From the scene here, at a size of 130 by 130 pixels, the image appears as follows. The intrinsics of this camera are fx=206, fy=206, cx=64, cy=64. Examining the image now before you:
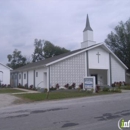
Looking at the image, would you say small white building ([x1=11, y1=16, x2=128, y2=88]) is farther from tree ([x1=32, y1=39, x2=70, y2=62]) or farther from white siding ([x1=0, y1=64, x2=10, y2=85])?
tree ([x1=32, y1=39, x2=70, y2=62])

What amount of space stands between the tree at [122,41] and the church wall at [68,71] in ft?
66.3

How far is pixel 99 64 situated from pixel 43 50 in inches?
1320

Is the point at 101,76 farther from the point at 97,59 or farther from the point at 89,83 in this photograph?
the point at 89,83

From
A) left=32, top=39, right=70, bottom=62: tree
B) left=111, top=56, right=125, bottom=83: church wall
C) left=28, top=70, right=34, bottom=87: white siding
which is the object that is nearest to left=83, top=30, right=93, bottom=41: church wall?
left=111, top=56, right=125, bottom=83: church wall

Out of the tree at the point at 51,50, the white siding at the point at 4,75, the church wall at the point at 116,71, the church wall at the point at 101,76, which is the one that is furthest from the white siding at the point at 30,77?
the tree at the point at 51,50

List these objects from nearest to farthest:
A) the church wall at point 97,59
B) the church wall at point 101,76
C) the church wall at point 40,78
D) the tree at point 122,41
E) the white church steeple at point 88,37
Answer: the church wall at point 40,78 → the church wall at point 97,59 → the white church steeple at point 88,37 → the church wall at point 101,76 → the tree at point 122,41

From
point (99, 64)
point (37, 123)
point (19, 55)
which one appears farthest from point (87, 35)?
point (19, 55)

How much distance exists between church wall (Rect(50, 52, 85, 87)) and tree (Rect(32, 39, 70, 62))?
3156 centimetres

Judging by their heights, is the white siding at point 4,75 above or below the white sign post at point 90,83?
above

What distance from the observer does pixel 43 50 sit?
59.3 m

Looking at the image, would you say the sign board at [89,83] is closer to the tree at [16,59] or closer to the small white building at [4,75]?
the small white building at [4,75]

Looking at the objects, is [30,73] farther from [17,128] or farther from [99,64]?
[17,128]

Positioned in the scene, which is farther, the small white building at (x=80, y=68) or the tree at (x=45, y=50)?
the tree at (x=45, y=50)

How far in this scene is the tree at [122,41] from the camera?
143ft
